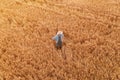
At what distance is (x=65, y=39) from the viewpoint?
1634mm

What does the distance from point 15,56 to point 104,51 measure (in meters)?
0.62

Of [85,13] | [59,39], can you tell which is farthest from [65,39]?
[85,13]

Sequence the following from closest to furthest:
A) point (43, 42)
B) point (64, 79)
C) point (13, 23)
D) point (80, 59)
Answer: point (64, 79) → point (80, 59) → point (43, 42) → point (13, 23)

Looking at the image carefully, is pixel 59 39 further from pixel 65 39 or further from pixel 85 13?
pixel 85 13

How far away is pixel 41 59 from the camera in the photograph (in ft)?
4.97

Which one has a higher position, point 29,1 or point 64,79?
point 29,1

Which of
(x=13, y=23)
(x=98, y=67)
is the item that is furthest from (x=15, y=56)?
(x=98, y=67)

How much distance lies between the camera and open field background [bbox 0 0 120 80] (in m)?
1.44

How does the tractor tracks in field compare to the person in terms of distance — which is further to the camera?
the tractor tracks in field

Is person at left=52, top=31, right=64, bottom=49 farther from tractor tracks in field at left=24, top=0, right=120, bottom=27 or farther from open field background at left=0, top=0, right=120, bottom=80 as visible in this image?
tractor tracks in field at left=24, top=0, right=120, bottom=27

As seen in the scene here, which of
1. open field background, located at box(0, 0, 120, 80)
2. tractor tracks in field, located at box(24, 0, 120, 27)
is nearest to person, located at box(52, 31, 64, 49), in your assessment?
open field background, located at box(0, 0, 120, 80)

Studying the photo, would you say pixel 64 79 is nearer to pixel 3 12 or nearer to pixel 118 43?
pixel 118 43

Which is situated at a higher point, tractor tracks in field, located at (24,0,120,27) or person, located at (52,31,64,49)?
tractor tracks in field, located at (24,0,120,27)

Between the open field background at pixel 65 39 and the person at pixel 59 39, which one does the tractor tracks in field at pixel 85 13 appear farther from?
the person at pixel 59 39
